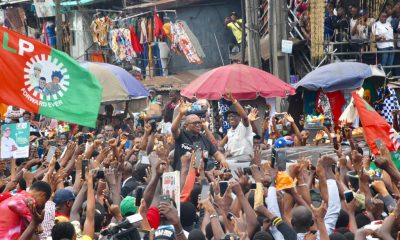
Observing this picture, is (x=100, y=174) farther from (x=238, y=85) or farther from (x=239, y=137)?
(x=238, y=85)

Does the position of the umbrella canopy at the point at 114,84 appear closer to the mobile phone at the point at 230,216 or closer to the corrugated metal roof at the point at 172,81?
the corrugated metal roof at the point at 172,81

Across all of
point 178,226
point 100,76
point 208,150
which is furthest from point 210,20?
point 178,226

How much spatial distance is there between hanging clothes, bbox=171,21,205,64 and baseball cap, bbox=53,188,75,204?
1845 cm

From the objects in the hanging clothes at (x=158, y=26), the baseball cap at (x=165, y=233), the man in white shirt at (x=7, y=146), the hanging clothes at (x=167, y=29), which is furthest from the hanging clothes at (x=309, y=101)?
the baseball cap at (x=165, y=233)

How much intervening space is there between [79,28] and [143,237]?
81.6 feet

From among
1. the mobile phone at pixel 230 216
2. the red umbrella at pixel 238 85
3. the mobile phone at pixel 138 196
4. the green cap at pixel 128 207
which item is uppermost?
the green cap at pixel 128 207

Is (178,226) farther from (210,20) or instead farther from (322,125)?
(210,20)

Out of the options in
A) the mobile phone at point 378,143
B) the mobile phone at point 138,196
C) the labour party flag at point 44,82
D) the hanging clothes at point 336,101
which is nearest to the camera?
the mobile phone at point 138,196

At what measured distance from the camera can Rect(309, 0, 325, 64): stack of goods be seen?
2401cm

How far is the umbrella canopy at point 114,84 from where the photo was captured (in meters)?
21.9

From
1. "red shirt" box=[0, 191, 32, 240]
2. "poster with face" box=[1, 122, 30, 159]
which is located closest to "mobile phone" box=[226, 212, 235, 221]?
"red shirt" box=[0, 191, 32, 240]

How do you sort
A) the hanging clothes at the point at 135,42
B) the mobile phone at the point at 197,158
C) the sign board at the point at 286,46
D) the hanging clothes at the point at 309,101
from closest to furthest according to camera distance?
the mobile phone at the point at 197,158 → the hanging clothes at the point at 309,101 → the sign board at the point at 286,46 → the hanging clothes at the point at 135,42

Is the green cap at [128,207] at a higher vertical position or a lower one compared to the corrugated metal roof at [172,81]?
higher

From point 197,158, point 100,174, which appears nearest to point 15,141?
point 100,174
